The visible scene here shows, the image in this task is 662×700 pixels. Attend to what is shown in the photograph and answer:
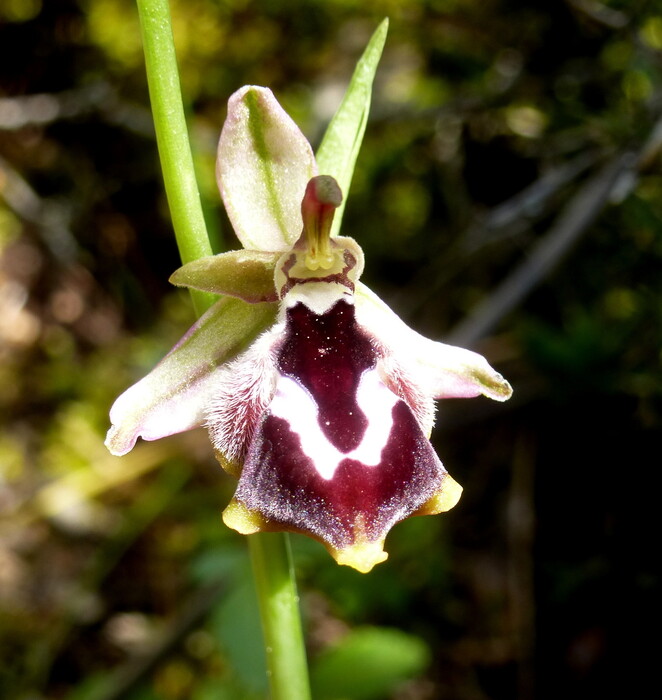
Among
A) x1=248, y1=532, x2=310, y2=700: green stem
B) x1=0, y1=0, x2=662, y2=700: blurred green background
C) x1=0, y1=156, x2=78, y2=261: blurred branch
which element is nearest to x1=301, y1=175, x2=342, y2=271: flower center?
x1=248, y1=532, x2=310, y2=700: green stem

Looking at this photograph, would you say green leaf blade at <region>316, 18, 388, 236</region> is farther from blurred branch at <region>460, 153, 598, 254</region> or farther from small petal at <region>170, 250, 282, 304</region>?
blurred branch at <region>460, 153, 598, 254</region>

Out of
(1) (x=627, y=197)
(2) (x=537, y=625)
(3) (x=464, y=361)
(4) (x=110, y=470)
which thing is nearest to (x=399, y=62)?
(1) (x=627, y=197)

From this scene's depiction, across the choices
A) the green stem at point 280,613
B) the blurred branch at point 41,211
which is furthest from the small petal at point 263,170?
the blurred branch at point 41,211

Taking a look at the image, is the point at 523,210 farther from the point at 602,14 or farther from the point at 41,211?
the point at 41,211

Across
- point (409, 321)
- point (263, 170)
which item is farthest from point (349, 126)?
point (409, 321)

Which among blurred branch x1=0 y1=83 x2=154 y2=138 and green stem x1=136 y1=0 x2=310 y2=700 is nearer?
green stem x1=136 y1=0 x2=310 y2=700
